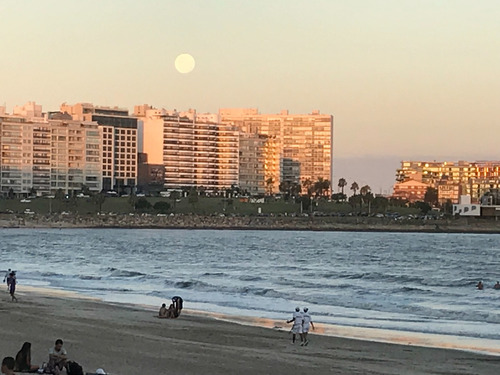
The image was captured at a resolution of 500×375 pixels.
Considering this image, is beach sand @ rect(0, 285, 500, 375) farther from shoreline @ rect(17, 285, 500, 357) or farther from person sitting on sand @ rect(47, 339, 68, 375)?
person sitting on sand @ rect(47, 339, 68, 375)

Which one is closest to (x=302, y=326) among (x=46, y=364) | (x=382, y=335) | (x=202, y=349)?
(x=202, y=349)

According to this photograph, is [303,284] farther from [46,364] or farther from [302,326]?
[46,364]

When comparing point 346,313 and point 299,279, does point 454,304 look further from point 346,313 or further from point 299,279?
point 299,279

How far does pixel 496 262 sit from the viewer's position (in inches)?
3565

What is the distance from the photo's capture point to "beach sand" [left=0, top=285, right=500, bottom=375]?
75.3ft

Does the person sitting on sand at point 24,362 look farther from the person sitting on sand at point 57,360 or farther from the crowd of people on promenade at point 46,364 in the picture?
the person sitting on sand at point 57,360

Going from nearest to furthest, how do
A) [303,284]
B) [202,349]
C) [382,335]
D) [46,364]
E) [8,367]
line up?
[8,367]
[46,364]
[202,349]
[382,335]
[303,284]

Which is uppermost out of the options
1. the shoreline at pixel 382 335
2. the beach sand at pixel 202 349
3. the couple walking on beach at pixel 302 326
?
the couple walking on beach at pixel 302 326

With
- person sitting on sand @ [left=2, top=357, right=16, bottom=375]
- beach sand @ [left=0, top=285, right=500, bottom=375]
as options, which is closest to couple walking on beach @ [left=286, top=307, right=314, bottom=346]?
beach sand @ [left=0, top=285, right=500, bottom=375]

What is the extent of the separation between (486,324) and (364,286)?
811 inches

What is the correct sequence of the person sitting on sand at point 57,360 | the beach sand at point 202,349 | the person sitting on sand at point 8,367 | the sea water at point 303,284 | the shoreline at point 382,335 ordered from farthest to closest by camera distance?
the sea water at point 303,284 < the shoreline at point 382,335 < the beach sand at point 202,349 < the person sitting on sand at point 57,360 < the person sitting on sand at point 8,367

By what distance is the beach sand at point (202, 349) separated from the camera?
75.3ft

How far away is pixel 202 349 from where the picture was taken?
2589 centimetres

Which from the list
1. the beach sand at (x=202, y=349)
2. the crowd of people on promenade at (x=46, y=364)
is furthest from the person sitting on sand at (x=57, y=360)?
the beach sand at (x=202, y=349)
